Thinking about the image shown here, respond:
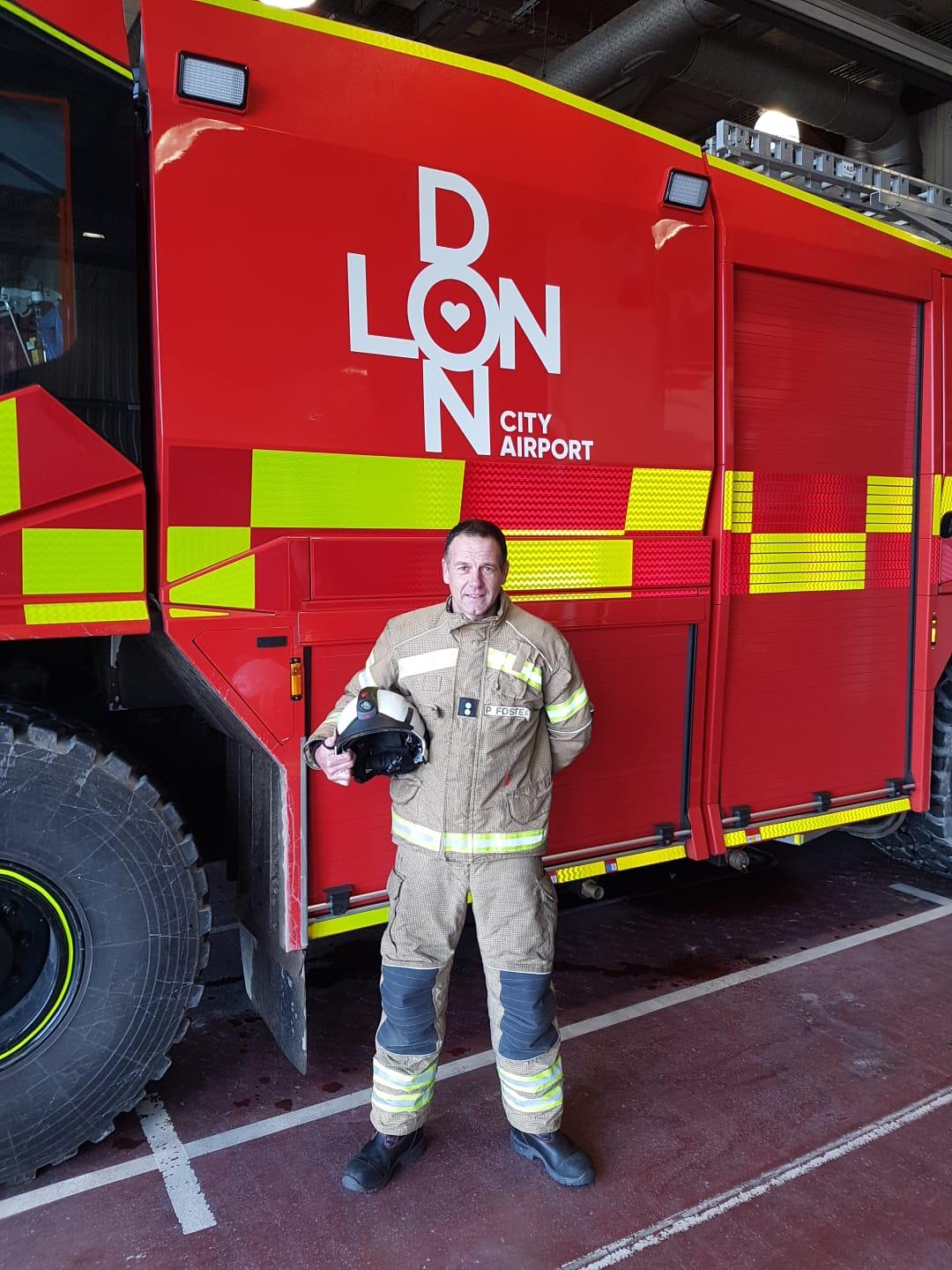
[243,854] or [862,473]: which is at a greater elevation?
[862,473]

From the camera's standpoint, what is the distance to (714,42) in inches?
292

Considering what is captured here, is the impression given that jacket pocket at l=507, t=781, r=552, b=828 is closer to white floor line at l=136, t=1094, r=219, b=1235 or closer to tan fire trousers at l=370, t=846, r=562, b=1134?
tan fire trousers at l=370, t=846, r=562, b=1134

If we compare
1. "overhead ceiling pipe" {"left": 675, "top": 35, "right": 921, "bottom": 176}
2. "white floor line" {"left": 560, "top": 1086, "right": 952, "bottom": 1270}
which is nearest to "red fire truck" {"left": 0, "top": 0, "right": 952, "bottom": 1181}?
"white floor line" {"left": 560, "top": 1086, "right": 952, "bottom": 1270}

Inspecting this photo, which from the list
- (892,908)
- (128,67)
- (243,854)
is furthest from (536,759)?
(892,908)

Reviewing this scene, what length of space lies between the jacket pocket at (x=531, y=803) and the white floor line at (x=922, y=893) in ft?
9.51

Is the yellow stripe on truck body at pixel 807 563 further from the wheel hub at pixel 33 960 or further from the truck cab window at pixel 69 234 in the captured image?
the wheel hub at pixel 33 960

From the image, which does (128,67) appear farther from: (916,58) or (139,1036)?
(916,58)

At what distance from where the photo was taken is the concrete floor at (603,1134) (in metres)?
2.29

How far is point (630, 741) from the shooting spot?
330 cm

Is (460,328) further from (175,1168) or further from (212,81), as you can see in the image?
(175,1168)

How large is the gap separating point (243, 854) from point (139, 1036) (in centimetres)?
60

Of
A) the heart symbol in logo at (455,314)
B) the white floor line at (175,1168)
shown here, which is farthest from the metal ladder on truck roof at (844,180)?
the white floor line at (175,1168)

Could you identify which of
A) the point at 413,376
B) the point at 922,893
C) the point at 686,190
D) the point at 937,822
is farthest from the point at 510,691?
the point at 922,893

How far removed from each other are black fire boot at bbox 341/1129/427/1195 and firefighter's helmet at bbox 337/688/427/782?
3.13 feet
